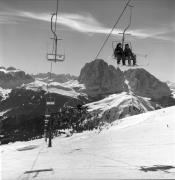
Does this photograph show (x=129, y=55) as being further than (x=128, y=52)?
No

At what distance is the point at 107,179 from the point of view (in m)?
20.1

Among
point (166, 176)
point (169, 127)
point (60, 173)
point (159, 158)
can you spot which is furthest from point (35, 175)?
point (169, 127)

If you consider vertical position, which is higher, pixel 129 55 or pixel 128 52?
pixel 128 52

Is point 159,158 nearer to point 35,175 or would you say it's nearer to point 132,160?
point 132,160

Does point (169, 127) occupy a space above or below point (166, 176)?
above

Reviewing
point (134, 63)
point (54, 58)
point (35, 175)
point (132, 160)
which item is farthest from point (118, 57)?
point (35, 175)

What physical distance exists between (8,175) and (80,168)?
16.8ft

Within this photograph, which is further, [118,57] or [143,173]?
[118,57]

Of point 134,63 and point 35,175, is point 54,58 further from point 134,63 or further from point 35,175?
point 35,175

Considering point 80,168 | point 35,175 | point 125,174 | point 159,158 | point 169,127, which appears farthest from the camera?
point 169,127

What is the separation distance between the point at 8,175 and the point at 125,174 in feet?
27.2

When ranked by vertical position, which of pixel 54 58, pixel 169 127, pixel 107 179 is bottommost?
pixel 107 179

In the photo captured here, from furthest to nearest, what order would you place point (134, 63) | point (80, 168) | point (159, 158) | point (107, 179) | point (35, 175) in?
point (134, 63)
point (159, 158)
point (80, 168)
point (35, 175)
point (107, 179)

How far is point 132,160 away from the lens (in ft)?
99.0
